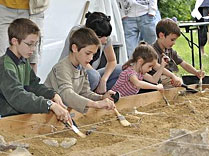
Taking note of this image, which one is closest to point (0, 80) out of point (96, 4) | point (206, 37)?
point (96, 4)

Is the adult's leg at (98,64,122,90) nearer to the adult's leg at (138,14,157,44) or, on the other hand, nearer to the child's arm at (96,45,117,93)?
the child's arm at (96,45,117,93)

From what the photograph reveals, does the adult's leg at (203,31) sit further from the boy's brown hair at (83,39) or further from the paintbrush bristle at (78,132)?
the paintbrush bristle at (78,132)

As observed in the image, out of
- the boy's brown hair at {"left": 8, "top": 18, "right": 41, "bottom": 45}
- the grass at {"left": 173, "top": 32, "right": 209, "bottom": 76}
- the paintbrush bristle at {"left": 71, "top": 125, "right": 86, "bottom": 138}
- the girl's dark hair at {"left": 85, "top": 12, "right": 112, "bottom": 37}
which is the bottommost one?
the grass at {"left": 173, "top": 32, "right": 209, "bottom": 76}

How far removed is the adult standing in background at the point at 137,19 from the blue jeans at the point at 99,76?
4.57 ft

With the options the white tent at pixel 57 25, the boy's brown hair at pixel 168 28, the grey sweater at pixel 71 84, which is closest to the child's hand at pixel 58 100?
the grey sweater at pixel 71 84

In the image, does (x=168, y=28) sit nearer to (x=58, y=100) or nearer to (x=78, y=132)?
(x=58, y=100)

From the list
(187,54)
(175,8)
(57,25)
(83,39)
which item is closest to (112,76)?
(57,25)

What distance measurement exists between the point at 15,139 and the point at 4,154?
50 centimetres

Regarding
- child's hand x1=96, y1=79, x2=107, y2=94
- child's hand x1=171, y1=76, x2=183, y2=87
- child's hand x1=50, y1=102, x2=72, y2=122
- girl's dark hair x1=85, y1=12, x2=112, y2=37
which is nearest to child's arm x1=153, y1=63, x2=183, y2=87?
child's hand x1=171, y1=76, x2=183, y2=87

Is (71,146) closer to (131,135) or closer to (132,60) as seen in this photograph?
(131,135)

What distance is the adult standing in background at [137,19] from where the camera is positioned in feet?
23.1

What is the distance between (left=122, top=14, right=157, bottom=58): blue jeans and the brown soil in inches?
66.7

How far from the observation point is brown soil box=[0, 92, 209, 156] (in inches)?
133

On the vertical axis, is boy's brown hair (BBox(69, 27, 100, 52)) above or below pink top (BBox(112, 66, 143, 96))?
above
